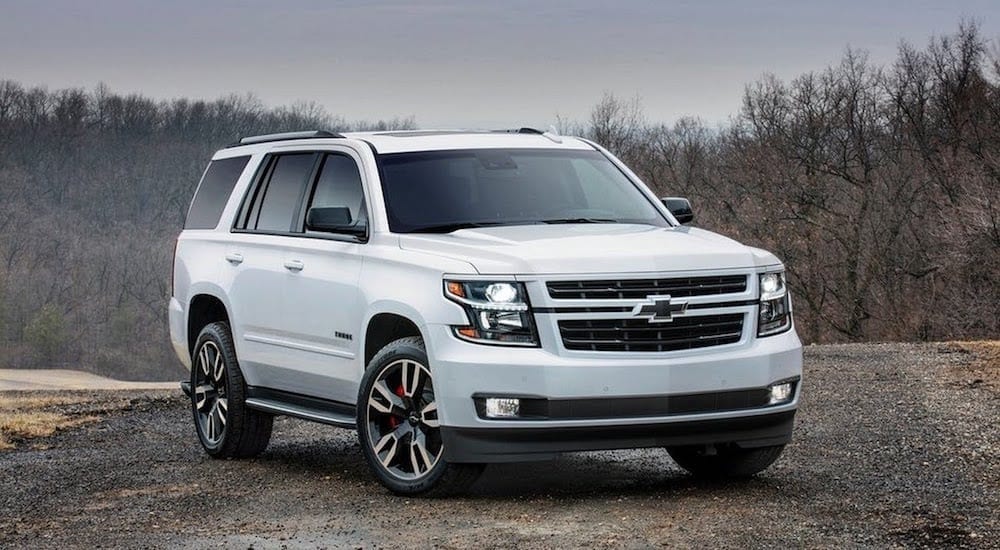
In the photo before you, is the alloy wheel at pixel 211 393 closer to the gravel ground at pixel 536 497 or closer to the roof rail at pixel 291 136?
the gravel ground at pixel 536 497

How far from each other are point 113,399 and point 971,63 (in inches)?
2311

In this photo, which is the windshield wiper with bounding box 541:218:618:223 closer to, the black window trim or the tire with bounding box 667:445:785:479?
the black window trim

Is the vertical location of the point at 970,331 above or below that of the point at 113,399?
below

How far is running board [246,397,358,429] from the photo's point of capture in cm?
900

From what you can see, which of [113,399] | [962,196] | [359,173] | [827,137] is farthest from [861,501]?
[827,137]

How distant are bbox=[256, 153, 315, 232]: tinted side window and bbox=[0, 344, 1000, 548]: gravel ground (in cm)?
162

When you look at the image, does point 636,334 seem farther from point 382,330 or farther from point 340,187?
point 340,187

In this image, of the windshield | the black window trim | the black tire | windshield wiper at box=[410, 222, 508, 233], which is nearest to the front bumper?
windshield wiper at box=[410, 222, 508, 233]

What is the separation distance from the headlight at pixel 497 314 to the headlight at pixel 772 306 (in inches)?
51.9

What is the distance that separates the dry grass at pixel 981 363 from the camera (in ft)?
53.2

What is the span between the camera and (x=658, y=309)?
777 centimetres

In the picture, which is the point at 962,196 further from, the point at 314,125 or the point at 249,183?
the point at 314,125

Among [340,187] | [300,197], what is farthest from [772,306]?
[300,197]

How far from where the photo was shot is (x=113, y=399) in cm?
1817
